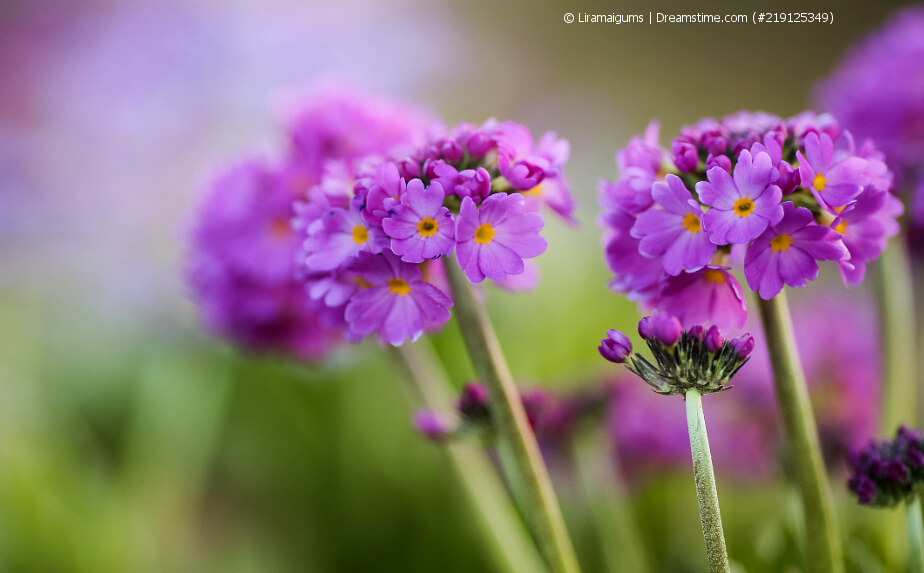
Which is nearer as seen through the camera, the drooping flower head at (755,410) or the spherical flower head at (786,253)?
the spherical flower head at (786,253)

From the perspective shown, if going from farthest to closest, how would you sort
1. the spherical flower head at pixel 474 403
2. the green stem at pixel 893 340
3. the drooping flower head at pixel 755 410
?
the drooping flower head at pixel 755 410 < the green stem at pixel 893 340 < the spherical flower head at pixel 474 403

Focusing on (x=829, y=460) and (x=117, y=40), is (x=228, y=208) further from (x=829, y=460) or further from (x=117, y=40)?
(x=117, y=40)

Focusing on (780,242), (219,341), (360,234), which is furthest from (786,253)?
(219,341)

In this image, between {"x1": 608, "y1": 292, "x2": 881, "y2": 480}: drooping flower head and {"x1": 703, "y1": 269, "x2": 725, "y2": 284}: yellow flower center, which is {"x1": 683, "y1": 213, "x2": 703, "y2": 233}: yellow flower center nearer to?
{"x1": 703, "y1": 269, "x2": 725, "y2": 284}: yellow flower center

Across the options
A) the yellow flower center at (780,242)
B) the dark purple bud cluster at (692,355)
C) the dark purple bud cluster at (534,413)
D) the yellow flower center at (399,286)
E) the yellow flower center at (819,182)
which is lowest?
the dark purple bud cluster at (534,413)

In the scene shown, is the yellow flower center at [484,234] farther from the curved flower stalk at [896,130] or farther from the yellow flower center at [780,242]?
the curved flower stalk at [896,130]

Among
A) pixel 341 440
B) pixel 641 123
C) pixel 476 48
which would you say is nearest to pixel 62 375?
pixel 341 440

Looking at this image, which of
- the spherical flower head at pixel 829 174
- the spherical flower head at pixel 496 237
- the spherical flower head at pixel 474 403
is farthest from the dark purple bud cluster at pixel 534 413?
the spherical flower head at pixel 829 174
